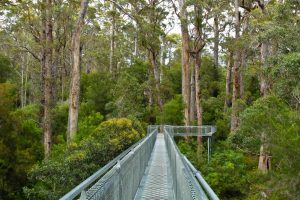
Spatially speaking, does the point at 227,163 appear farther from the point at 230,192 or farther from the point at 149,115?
the point at 149,115

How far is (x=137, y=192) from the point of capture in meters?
9.09

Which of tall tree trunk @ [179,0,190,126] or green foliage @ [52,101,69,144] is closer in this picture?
tall tree trunk @ [179,0,190,126]

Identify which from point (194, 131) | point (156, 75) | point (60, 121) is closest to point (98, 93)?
point (60, 121)

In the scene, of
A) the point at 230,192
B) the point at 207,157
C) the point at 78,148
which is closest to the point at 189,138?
the point at 207,157

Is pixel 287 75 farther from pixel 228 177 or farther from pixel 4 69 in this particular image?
pixel 4 69

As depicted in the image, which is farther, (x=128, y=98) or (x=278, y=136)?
(x=128, y=98)

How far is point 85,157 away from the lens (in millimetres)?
18125

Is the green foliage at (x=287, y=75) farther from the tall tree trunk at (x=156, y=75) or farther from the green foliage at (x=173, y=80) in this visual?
the green foliage at (x=173, y=80)

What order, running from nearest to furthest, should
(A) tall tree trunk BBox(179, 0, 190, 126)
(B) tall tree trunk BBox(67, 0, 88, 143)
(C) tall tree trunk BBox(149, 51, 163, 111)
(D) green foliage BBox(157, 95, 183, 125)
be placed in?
(B) tall tree trunk BBox(67, 0, 88, 143)
(A) tall tree trunk BBox(179, 0, 190, 126)
(C) tall tree trunk BBox(149, 51, 163, 111)
(D) green foliage BBox(157, 95, 183, 125)

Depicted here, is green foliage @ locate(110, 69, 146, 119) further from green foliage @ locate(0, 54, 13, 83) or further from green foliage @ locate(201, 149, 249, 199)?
green foliage @ locate(0, 54, 13, 83)

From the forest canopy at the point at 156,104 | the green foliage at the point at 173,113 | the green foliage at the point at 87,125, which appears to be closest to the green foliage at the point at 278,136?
the forest canopy at the point at 156,104

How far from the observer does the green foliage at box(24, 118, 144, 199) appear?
1806cm

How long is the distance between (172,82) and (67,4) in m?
20.0

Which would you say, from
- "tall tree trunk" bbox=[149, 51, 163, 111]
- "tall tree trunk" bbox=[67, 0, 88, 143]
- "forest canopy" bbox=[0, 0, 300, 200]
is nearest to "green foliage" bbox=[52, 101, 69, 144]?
"forest canopy" bbox=[0, 0, 300, 200]
